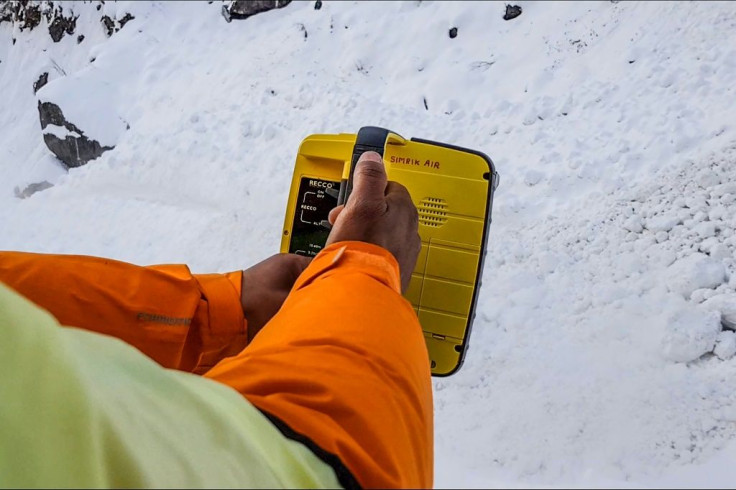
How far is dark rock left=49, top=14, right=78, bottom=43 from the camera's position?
326cm

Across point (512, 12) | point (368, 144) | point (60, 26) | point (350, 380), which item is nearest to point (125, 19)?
point (60, 26)

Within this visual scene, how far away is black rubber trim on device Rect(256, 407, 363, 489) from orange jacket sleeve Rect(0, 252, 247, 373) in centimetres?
65

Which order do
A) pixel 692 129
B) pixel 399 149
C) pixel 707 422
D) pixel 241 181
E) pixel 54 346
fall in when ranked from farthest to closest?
1. pixel 241 181
2. pixel 692 129
3. pixel 399 149
4. pixel 707 422
5. pixel 54 346

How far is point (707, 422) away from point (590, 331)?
1.26 feet

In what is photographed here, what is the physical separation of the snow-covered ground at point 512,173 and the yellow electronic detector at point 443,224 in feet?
1.02

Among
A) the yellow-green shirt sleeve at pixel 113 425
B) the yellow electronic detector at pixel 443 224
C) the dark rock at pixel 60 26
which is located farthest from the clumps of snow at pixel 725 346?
the dark rock at pixel 60 26

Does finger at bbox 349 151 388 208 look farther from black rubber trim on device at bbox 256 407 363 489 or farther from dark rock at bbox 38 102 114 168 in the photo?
dark rock at bbox 38 102 114 168

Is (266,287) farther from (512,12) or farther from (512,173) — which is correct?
(512,12)

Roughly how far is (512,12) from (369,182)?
301 cm

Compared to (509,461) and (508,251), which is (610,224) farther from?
(509,461)

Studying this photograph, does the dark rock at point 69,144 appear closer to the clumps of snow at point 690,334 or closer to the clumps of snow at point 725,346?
the clumps of snow at point 690,334

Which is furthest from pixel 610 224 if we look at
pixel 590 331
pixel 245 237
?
pixel 245 237

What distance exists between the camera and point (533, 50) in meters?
3.29

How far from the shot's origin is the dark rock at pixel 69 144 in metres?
3.50
